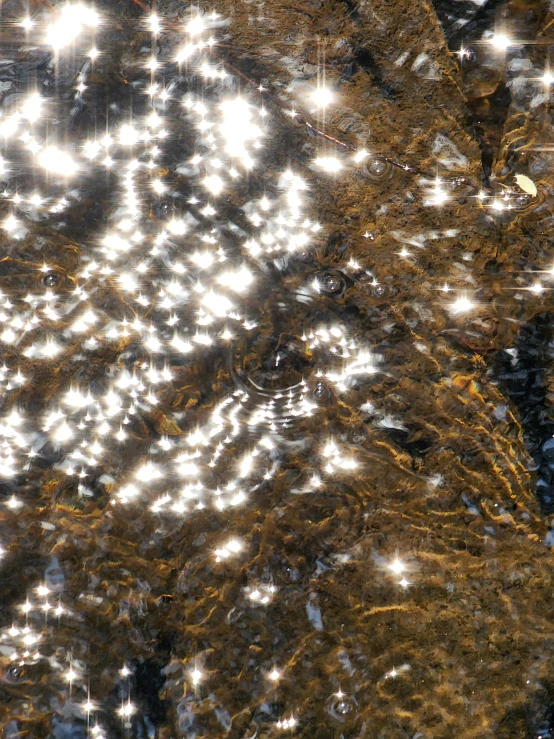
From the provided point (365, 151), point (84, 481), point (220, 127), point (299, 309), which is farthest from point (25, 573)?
point (365, 151)

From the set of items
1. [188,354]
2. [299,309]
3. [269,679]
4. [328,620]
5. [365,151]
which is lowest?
[269,679]

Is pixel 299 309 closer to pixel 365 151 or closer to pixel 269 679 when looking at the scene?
pixel 365 151

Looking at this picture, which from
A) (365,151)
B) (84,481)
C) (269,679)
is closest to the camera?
(269,679)

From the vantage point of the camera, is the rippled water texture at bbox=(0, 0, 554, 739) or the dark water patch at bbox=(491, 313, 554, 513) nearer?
the rippled water texture at bbox=(0, 0, 554, 739)

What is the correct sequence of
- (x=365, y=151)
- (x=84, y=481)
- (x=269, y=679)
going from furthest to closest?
(x=365, y=151) → (x=84, y=481) → (x=269, y=679)

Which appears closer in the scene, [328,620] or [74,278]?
[328,620]

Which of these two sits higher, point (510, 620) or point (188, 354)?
point (188, 354)

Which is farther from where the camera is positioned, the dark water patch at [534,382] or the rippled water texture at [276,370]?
the dark water patch at [534,382]

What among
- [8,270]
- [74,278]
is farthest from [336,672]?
[8,270]
